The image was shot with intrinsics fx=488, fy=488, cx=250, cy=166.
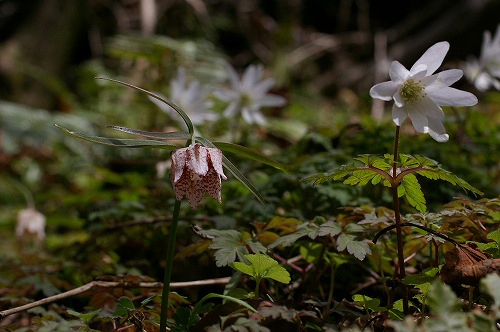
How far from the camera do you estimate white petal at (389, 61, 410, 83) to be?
0.95 m

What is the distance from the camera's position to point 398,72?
952mm

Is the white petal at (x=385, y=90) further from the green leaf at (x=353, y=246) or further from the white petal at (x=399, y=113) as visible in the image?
the green leaf at (x=353, y=246)

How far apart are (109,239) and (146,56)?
8.18 ft

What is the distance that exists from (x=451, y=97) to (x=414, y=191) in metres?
0.20

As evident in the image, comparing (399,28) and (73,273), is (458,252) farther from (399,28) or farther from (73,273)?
(399,28)

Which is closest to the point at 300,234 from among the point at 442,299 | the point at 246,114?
the point at 442,299

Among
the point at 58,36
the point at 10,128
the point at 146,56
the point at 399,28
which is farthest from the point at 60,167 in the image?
the point at 399,28

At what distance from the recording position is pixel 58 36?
208 inches

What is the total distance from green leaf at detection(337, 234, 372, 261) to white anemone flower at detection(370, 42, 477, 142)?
24 centimetres

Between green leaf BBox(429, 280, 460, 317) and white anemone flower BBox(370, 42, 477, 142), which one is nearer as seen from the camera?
green leaf BBox(429, 280, 460, 317)

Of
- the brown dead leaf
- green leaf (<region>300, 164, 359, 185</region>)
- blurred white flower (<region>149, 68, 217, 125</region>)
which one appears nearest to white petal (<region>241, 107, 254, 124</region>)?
blurred white flower (<region>149, 68, 217, 125</region>)

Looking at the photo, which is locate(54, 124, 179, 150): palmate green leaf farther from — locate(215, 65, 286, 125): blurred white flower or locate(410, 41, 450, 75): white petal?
locate(215, 65, 286, 125): blurred white flower

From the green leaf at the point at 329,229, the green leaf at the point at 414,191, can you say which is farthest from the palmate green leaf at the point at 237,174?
the green leaf at the point at 414,191

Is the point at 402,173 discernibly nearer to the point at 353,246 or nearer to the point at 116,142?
the point at 353,246
